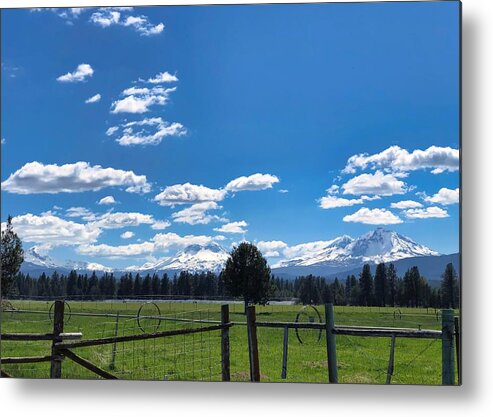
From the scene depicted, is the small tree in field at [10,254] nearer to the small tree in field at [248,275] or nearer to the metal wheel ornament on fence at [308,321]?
the small tree in field at [248,275]

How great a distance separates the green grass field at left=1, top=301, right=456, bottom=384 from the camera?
18.1ft

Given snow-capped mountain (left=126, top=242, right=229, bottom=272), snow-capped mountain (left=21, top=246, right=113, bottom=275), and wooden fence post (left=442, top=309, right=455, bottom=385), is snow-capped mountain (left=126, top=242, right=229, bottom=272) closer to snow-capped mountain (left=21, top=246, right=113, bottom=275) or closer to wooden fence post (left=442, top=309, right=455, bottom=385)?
snow-capped mountain (left=21, top=246, right=113, bottom=275)

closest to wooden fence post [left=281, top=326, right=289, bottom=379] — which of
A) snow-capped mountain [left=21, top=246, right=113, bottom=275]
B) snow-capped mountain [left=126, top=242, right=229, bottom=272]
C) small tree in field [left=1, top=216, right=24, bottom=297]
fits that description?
snow-capped mountain [left=126, top=242, right=229, bottom=272]

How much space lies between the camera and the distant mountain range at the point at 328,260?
5453 millimetres

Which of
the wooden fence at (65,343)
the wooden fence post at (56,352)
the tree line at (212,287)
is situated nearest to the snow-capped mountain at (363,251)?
the tree line at (212,287)

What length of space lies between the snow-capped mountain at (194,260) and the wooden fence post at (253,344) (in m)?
0.50

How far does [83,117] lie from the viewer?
19.8ft

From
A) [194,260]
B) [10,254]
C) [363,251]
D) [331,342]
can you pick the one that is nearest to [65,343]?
[10,254]

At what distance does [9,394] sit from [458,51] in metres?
4.53

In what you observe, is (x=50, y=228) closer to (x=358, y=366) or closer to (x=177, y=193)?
(x=177, y=193)

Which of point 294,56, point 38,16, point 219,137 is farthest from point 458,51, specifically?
point 38,16

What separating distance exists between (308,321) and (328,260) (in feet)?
1.83

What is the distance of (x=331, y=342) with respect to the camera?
580cm

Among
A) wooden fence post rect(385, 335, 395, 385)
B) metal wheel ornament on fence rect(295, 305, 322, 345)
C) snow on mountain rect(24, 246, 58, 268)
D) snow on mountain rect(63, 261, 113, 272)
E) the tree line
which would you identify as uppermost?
→ snow on mountain rect(24, 246, 58, 268)
